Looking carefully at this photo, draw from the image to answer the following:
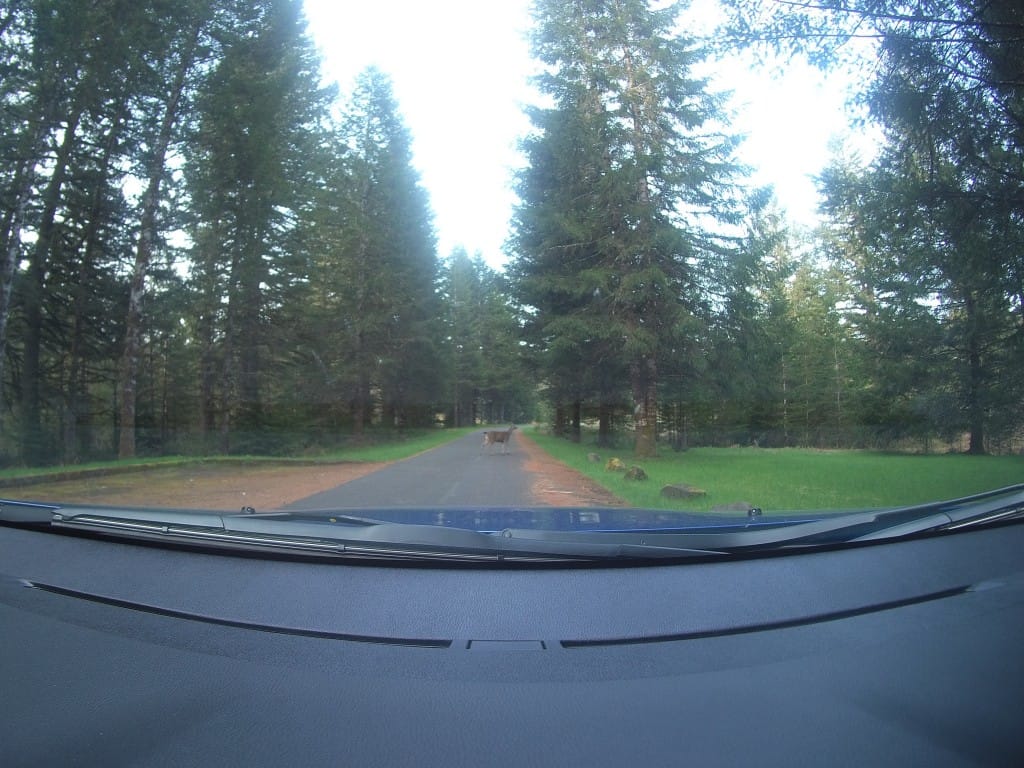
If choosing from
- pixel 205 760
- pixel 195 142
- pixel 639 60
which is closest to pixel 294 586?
pixel 205 760

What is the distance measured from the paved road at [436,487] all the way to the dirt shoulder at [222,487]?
314mm

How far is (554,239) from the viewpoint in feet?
65.8

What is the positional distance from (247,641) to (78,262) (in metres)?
19.4

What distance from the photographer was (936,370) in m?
16.2

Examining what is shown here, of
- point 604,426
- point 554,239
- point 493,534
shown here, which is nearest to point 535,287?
point 554,239

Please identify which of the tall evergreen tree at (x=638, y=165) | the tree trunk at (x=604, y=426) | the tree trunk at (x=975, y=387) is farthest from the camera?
the tree trunk at (x=604, y=426)

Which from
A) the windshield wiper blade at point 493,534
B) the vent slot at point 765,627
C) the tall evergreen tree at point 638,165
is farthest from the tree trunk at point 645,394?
the vent slot at point 765,627

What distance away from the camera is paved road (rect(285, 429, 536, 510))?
23.5 feet

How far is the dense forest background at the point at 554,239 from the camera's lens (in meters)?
8.09

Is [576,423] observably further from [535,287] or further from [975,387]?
[975,387]

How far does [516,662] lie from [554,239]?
18.9m

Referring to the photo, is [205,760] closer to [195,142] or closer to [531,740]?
[531,740]

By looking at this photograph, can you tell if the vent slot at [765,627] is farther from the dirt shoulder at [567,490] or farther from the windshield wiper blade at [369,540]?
the dirt shoulder at [567,490]

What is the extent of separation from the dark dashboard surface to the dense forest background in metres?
7.01
